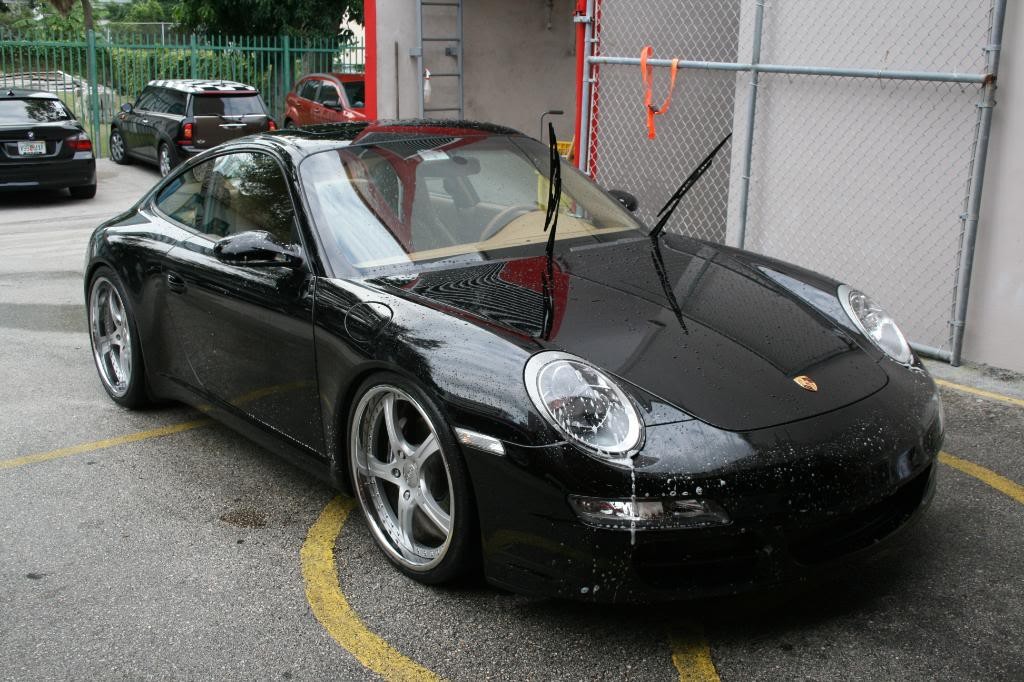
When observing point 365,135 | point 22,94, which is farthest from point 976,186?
point 22,94

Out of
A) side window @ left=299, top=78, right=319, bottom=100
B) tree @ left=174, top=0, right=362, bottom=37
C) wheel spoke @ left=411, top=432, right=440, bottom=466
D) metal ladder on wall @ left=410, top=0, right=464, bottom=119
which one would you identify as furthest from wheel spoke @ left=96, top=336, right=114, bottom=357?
tree @ left=174, top=0, right=362, bottom=37

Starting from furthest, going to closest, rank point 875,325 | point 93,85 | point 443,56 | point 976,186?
point 93,85 → point 443,56 → point 976,186 → point 875,325

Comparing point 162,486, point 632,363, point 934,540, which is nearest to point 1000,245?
point 934,540

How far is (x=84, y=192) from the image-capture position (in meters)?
14.4

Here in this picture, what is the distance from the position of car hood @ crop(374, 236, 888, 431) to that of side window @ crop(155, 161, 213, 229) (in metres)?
1.54

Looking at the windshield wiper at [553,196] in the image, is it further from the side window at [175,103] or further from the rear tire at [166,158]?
the side window at [175,103]

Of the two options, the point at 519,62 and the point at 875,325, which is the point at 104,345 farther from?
the point at 519,62

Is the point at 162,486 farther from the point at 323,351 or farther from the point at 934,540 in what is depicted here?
the point at 934,540

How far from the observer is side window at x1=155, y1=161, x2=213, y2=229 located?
5.03 meters

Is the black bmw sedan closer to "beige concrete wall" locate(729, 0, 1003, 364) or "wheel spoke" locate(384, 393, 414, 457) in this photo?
"beige concrete wall" locate(729, 0, 1003, 364)

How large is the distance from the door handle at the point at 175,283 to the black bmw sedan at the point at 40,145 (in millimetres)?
9664

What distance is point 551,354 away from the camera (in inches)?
129

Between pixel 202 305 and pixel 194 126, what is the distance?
12248 millimetres

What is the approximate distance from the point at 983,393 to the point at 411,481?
351cm
